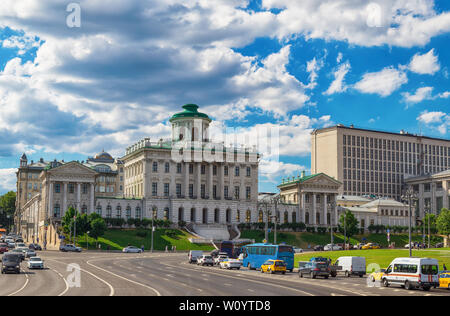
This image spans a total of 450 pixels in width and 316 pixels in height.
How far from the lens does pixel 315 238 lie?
142m

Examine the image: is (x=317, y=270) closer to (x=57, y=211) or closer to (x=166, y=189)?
(x=57, y=211)

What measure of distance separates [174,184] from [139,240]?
25.1 metres

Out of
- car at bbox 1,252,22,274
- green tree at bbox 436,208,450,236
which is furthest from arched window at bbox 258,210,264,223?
car at bbox 1,252,22,274

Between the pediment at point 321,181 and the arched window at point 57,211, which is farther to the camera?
the pediment at point 321,181

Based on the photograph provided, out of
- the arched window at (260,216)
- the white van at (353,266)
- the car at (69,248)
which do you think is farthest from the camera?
the arched window at (260,216)

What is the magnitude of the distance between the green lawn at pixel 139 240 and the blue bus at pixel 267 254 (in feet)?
141

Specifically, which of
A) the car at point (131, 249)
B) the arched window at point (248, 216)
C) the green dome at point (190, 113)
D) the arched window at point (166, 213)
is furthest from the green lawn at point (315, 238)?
the green dome at point (190, 113)

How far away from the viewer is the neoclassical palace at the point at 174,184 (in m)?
132

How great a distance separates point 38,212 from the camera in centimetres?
14638

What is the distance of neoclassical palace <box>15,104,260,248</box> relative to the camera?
132250mm

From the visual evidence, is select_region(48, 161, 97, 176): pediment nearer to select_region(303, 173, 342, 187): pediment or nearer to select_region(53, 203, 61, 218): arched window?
select_region(53, 203, 61, 218): arched window

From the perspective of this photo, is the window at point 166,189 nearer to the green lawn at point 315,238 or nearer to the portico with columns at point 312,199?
the green lawn at point 315,238

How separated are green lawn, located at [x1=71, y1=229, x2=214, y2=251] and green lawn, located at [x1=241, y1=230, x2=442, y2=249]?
1710 centimetres
